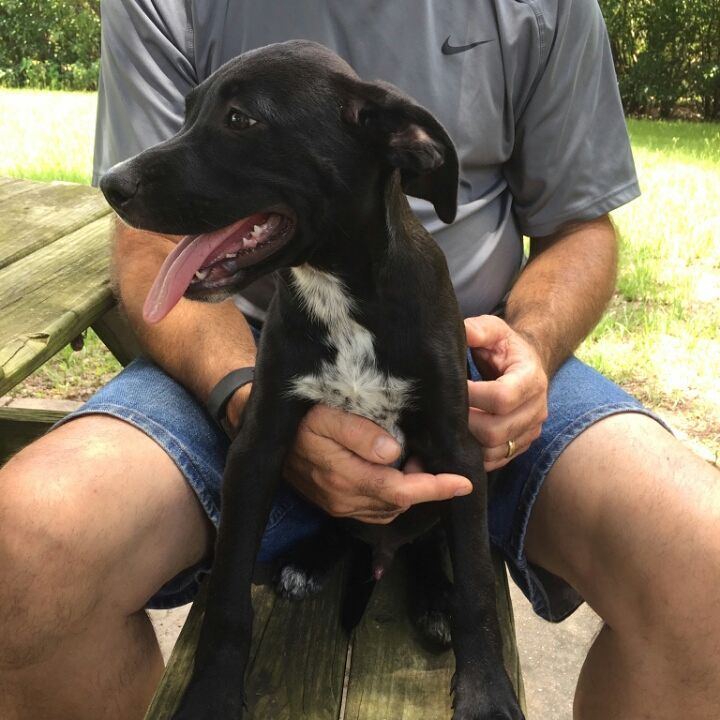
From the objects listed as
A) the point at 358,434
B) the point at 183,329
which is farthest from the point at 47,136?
Answer: the point at 358,434

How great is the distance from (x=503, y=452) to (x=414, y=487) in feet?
0.83

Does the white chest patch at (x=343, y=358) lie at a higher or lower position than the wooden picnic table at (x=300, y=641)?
higher

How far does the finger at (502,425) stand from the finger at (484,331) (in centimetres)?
16

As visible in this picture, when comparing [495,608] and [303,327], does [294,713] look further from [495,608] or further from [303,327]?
[303,327]

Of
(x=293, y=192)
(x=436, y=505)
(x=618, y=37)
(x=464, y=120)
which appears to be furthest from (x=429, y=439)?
(x=618, y=37)

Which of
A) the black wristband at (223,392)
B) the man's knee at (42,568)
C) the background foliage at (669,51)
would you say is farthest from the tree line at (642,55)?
the man's knee at (42,568)

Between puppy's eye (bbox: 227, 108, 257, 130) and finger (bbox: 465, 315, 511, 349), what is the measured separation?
2.04ft

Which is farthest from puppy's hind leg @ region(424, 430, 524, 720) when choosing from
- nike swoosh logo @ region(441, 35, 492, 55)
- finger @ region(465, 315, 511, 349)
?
nike swoosh logo @ region(441, 35, 492, 55)

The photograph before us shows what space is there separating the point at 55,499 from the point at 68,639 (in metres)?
0.25

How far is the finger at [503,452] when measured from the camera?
1.80 m

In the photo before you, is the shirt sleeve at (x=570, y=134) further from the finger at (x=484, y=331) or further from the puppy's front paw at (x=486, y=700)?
the puppy's front paw at (x=486, y=700)

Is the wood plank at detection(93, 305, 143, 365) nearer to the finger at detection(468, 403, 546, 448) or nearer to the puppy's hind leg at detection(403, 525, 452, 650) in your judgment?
the puppy's hind leg at detection(403, 525, 452, 650)

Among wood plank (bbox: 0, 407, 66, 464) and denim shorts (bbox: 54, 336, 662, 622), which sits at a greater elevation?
denim shorts (bbox: 54, 336, 662, 622)

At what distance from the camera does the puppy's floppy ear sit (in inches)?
60.2
